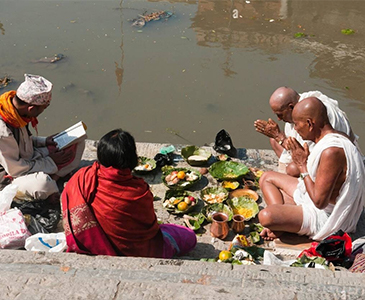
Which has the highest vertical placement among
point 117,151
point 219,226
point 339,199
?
point 117,151

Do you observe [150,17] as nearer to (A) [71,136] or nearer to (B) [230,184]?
(A) [71,136]

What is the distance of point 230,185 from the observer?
5.02 m

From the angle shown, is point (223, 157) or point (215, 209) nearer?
point (215, 209)

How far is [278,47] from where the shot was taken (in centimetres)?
1002

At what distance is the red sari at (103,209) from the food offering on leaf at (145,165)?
1.80m

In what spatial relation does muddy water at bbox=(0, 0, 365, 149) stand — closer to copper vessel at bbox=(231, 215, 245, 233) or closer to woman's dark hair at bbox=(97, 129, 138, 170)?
copper vessel at bbox=(231, 215, 245, 233)

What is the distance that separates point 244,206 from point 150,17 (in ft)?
25.9

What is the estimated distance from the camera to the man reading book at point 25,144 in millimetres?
4414

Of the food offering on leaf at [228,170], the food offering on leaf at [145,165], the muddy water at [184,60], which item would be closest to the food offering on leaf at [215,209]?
the food offering on leaf at [228,170]

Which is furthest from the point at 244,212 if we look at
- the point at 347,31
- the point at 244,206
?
the point at 347,31

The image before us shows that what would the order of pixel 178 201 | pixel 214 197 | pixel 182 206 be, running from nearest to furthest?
1. pixel 182 206
2. pixel 178 201
3. pixel 214 197

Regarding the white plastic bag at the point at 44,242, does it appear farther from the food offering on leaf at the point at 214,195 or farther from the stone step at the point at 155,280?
the food offering on leaf at the point at 214,195

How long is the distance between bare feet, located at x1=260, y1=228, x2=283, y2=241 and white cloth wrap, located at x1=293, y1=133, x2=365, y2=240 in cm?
23

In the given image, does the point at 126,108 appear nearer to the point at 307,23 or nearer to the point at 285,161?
the point at 285,161
